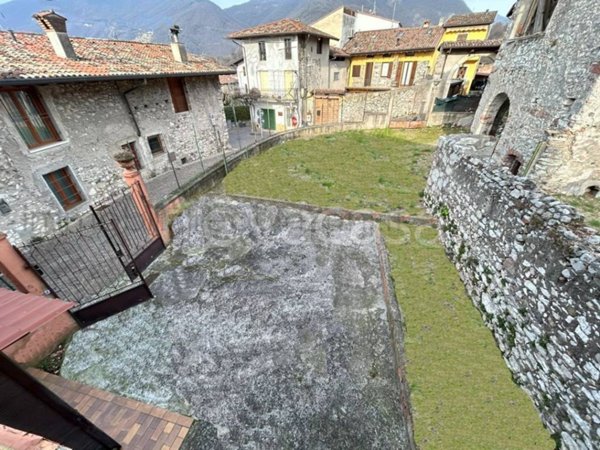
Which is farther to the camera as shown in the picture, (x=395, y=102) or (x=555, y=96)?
(x=395, y=102)

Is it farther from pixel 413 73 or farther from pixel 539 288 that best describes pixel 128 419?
pixel 413 73

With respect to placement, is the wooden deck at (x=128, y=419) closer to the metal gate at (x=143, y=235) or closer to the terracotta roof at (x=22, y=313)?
the terracotta roof at (x=22, y=313)

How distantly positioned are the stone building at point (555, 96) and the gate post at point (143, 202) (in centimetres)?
1071

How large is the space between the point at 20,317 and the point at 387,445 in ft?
15.5

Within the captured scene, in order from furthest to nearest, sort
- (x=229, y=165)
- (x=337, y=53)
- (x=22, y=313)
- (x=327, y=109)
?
(x=337, y=53) < (x=327, y=109) < (x=229, y=165) < (x=22, y=313)

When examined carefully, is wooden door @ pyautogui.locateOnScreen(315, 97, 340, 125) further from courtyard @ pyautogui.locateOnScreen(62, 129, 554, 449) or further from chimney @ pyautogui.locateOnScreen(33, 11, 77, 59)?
chimney @ pyautogui.locateOnScreen(33, 11, 77, 59)

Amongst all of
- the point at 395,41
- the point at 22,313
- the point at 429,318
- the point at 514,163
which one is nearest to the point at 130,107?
the point at 22,313

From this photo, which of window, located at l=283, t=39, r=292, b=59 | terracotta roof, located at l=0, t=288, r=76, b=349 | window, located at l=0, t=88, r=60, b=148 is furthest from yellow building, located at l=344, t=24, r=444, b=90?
terracotta roof, located at l=0, t=288, r=76, b=349

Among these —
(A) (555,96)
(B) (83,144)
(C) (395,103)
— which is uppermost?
(A) (555,96)

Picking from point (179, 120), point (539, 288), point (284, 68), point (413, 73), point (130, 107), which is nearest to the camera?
point (539, 288)

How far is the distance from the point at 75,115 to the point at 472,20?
3032cm

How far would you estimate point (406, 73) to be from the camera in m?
22.3

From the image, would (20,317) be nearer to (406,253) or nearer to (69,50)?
(406,253)

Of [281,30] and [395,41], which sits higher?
[281,30]
